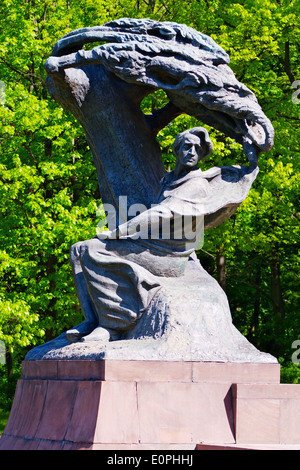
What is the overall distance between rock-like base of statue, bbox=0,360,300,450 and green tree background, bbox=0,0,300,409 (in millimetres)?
7825

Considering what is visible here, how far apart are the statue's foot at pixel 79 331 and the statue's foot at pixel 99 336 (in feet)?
0.57

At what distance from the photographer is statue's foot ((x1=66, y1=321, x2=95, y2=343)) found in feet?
26.3

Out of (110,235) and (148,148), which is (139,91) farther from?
(110,235)

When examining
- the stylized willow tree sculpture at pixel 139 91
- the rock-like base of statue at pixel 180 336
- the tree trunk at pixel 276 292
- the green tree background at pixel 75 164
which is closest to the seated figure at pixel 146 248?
the rock-like base of statue at pixel 180 336

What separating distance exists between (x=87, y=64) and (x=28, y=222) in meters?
8.82

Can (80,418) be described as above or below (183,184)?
below

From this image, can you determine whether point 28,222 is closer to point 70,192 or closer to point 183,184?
point 70,192

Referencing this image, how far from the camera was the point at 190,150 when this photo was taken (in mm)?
8328

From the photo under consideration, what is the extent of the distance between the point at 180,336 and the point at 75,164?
10.3 m

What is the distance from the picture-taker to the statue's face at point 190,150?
328 inches

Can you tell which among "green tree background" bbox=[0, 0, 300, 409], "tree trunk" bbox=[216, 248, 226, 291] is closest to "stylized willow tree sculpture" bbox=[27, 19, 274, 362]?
"green tree background" bbox=[0, 0, 300, 409]

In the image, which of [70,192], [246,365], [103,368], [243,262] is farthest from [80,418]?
[243,262]

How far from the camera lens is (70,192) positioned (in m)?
17.9

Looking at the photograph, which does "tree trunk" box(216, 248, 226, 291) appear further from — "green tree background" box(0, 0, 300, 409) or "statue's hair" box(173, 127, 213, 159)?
"statue's hair" box(173, 127, 213, 159)
